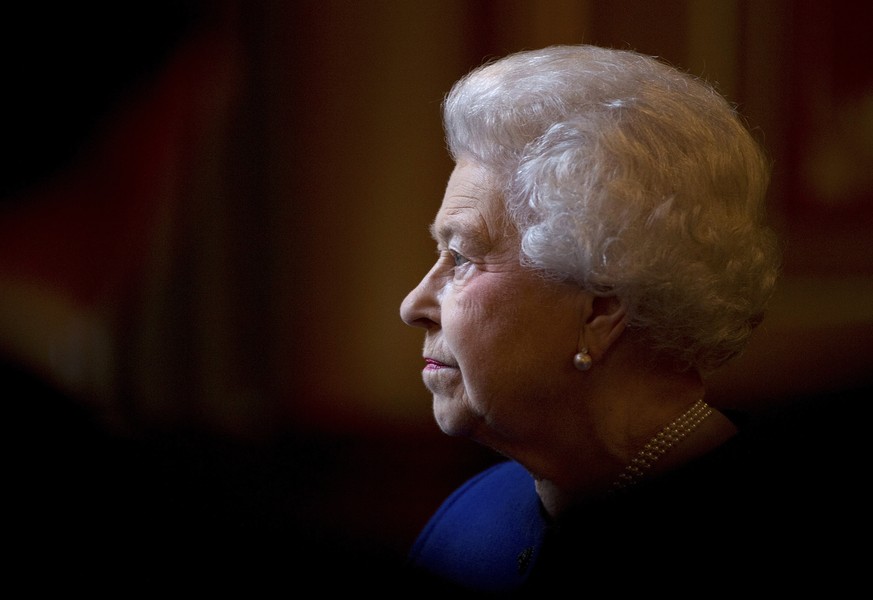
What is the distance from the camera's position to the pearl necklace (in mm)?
1115

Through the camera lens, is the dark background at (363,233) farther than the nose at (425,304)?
Yes

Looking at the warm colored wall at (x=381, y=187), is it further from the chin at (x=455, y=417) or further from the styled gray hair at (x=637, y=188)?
the chin at (x=455, y=417)

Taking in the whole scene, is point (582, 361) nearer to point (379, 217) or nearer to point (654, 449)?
point (654, 449)

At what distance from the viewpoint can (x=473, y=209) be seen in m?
1.13

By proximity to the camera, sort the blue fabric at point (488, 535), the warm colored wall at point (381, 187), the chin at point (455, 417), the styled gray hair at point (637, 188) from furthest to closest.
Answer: the warm colored wall at point (381, 187) → the blue fabric at point (488, 535) → the chin at point (455, 417) → the styled gray hair at point (637, 188)

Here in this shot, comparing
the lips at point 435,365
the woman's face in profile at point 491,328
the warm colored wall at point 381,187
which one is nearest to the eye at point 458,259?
the woman's face in profile at point 491,328

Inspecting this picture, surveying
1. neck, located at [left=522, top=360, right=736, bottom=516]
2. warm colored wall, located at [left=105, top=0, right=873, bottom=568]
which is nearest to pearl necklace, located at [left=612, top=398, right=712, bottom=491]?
neck, located at [left=522, top=360, right=736, bottom=516]

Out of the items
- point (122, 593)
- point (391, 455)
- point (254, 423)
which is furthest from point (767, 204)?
point (122, 593)

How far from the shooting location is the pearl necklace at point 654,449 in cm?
112

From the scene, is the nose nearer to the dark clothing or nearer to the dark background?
the dark clothing

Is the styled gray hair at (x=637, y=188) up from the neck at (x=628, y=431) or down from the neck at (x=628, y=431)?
up

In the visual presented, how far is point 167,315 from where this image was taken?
1.61 m

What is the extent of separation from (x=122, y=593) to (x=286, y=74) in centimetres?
105

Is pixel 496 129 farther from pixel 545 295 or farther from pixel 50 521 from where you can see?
pixel 50 521
